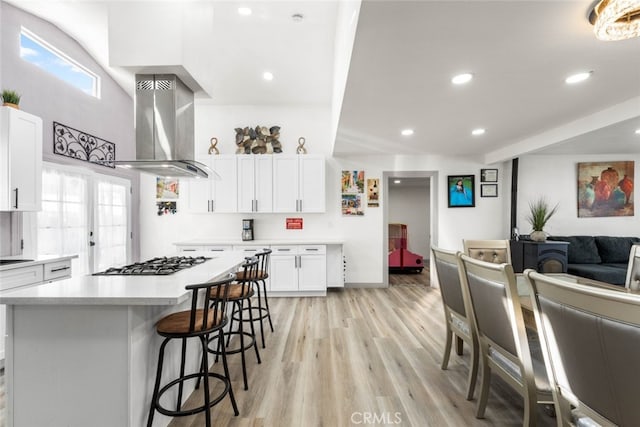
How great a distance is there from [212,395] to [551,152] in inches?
240

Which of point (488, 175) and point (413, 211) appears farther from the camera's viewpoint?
point (413, 211)

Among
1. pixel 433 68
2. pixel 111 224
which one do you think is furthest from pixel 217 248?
pixel 433 68

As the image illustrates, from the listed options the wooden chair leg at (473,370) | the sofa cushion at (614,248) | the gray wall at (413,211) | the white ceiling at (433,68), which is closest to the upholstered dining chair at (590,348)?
the wooden chair leg at (473,370)

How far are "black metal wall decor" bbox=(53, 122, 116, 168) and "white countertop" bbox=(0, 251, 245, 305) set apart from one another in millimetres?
2127

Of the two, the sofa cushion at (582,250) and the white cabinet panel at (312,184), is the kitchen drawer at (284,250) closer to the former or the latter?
the white cabinet panel at (312,184)

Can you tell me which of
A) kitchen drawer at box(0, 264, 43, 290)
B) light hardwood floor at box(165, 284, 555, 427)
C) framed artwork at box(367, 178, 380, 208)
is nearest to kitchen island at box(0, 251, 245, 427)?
light hardwood floor at box(165, 284, 555, 427)

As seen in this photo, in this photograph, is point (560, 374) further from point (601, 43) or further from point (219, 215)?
point (219, 215)

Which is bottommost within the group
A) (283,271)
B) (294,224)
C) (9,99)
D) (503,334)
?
(283,271)

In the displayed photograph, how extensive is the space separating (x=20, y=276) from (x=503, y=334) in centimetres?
386

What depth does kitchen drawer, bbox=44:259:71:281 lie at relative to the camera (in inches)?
115

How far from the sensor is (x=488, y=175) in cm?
537


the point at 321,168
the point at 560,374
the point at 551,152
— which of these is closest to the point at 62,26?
the point at 321,168

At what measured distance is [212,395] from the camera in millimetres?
2170

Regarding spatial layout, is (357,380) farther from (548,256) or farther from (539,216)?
(539,216)
